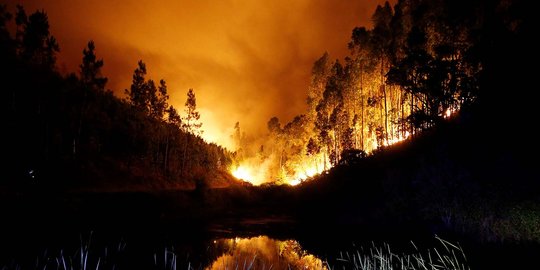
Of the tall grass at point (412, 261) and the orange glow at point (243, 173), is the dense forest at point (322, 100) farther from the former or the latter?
the orange glow at point (243, 173)

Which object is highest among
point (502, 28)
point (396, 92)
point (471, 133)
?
point (396, 92)

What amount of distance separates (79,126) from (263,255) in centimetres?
5089

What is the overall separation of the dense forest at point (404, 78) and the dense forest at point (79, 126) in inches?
1027

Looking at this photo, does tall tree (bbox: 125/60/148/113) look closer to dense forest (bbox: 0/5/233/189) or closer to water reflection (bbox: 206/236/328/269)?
dense forest (bbox: 0/5/233/189)

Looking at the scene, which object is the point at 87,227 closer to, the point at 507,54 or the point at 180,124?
the point at 507,54

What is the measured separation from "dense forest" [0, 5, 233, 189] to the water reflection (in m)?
19.4

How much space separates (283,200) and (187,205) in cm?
2279

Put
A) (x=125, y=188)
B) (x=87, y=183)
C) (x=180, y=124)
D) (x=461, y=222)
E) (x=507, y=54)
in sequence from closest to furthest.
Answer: (x=461, y=222)
(x=507, y=54)
(x=87, y=183)
(x=125, y=188)
(x=180, y=124)

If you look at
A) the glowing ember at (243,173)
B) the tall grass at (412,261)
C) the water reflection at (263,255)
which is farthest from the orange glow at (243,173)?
the tall grass at (412,261)

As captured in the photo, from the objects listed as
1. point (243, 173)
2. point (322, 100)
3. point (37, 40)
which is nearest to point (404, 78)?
point (322, 100)

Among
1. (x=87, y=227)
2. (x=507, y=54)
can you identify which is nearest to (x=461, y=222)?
(x=507, y=54)

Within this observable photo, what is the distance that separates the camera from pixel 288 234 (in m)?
28.1

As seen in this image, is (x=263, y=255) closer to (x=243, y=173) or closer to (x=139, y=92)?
(x=139, y=92)

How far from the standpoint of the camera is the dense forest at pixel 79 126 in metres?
49.4
